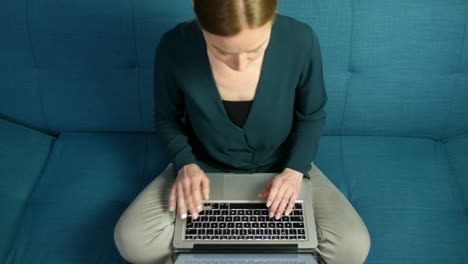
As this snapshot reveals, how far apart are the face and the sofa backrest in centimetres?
52

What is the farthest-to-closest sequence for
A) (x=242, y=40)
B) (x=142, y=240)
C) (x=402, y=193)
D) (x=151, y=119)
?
(x=151, y=119)
(x=402, y=193)
(x=142, y=240)
(x=242, y=40)

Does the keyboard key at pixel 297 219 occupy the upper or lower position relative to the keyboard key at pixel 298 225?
upper

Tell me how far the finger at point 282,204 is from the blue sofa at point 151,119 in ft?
1.26

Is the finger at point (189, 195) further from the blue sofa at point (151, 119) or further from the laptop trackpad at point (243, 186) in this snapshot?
the blue sofa at point (151, 119)

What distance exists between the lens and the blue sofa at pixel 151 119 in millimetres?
1221

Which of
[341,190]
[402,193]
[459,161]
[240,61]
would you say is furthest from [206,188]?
[459,161]

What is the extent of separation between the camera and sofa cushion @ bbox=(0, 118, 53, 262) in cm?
124

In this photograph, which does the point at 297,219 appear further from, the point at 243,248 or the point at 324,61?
the point at 324,61

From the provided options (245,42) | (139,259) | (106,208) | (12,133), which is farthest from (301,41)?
(12,133)

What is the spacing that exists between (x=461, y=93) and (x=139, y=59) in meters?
1.16

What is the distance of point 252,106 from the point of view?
39.0 inches

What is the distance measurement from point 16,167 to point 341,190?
1.17 meters

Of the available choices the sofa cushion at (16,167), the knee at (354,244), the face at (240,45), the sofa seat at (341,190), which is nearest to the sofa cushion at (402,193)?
the sofa seat at (341,190)

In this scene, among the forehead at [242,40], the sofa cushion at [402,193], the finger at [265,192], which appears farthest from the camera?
the sofa cushion at [402,193]
